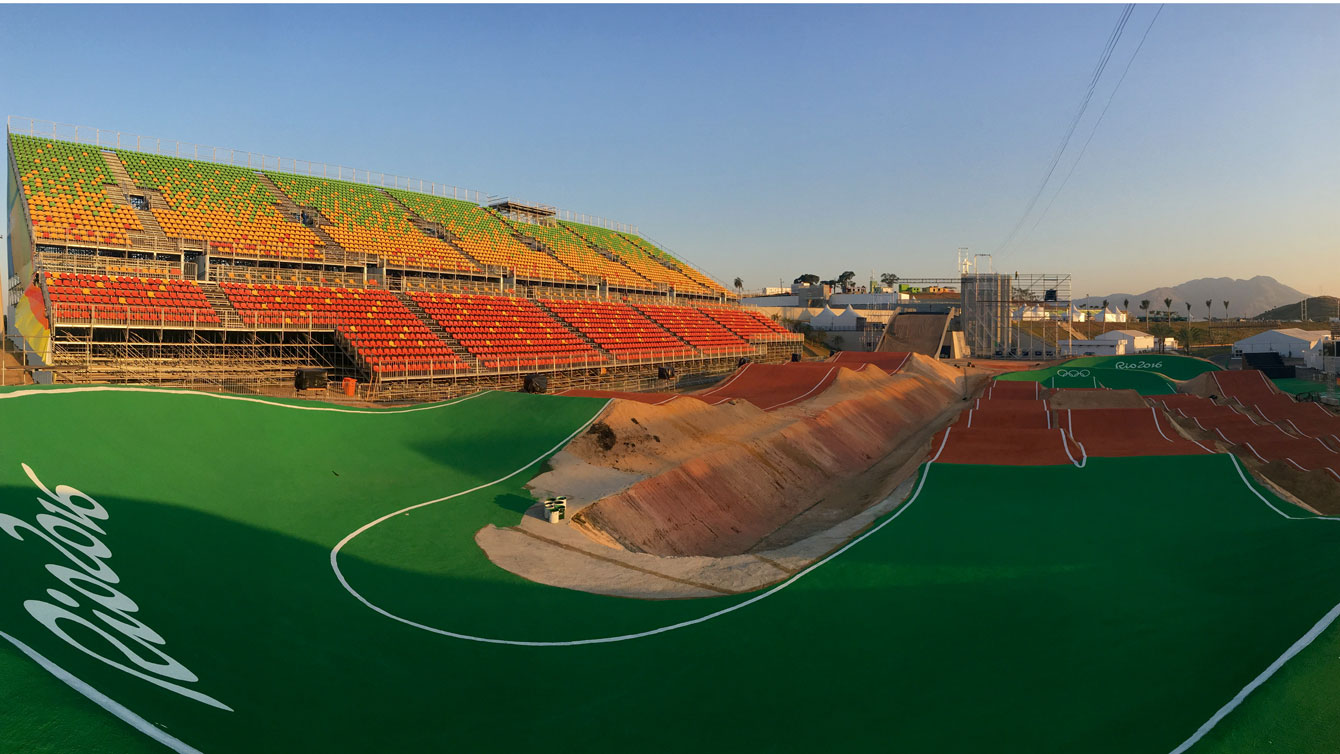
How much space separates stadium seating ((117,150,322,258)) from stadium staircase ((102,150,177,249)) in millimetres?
413

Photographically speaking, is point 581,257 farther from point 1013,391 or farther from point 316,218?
point 1013,391

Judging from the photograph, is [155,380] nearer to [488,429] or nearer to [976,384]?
[488,429]

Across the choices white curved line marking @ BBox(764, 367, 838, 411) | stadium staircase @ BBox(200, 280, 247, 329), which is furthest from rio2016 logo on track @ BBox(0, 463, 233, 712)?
white curved line marking @ BBox(764, 367, 838, 411)

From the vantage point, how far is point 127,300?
34.6 meters

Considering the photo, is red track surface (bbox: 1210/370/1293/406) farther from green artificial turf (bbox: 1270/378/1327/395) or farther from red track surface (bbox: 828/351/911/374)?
red track surface (bbox: 828/351/911/374)

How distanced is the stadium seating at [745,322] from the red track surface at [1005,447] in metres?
44.9

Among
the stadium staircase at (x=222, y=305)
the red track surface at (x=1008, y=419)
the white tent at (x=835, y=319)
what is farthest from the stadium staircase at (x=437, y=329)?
the white tent at (x=835, y=319)

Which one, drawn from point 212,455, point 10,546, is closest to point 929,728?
point 10,546

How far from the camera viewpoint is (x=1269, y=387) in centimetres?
4853

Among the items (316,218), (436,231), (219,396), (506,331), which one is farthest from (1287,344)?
(219,396)

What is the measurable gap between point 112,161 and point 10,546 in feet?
169

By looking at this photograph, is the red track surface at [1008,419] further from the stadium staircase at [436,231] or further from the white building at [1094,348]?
the white building at [1094,348]

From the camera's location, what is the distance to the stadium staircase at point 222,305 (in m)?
37.0

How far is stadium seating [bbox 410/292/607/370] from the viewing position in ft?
147
